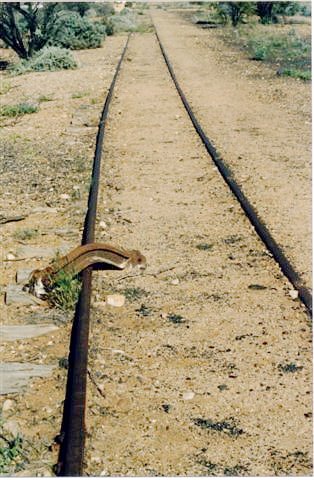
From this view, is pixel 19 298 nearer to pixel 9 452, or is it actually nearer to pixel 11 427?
pixel 11 427

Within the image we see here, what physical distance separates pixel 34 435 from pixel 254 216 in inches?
165

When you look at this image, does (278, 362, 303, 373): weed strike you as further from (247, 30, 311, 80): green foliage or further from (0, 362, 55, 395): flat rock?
(247, 30, 311, 80): green foliage

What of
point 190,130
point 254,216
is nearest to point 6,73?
point 190,130

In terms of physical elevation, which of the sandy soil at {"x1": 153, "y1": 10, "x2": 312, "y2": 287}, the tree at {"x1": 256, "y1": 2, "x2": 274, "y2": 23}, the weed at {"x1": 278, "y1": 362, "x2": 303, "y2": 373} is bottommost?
the weed at {"x1": 278, "y1": 362, "x2": 303, "y2": 373}

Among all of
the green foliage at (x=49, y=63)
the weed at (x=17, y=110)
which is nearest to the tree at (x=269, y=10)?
the green foliage at (x=49, y=63)

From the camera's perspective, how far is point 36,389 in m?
4.47

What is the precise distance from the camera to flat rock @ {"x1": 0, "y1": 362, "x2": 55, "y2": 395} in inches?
176

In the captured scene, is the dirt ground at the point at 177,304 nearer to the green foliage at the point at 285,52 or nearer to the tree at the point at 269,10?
the green foliage at the point at 285,52

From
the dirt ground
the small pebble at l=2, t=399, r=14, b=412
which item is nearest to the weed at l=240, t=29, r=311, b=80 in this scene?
the dirt ground

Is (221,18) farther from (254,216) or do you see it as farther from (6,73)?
(254,216)

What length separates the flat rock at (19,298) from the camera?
5660mm

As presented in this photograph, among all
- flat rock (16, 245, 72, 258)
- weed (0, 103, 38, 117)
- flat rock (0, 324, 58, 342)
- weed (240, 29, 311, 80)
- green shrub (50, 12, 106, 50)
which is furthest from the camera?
green shrub (50, 12, 106, 50)

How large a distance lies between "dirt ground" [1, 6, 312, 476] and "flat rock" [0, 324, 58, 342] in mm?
99

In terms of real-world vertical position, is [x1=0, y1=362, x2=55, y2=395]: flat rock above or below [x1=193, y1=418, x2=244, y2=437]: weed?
above
